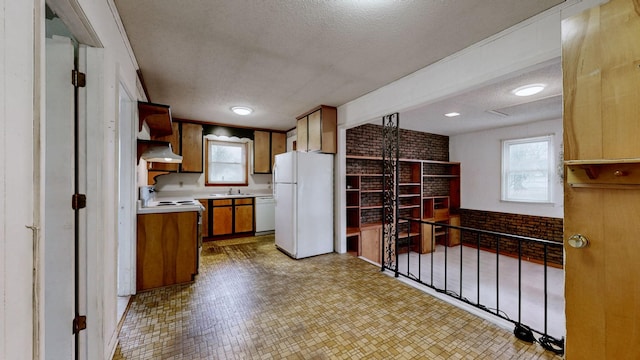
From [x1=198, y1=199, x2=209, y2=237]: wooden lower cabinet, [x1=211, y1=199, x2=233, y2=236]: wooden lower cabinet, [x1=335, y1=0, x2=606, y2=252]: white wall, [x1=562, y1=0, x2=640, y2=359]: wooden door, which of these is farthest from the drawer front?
[x1=562, y1=0, x2=640, y2=359]: wooden door

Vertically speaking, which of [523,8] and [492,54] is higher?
[523,8]

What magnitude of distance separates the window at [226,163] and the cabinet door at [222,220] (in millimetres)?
805

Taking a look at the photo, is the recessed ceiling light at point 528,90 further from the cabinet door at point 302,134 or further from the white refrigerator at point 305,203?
the cabinet door at point 302,134

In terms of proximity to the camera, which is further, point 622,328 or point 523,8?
point 523,8

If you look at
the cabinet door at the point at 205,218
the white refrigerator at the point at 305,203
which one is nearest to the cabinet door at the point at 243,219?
the cabinet door at the point at 205,218

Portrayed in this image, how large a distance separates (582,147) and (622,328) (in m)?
0.93

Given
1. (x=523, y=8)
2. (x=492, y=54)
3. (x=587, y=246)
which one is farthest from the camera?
(x=492, y=54)

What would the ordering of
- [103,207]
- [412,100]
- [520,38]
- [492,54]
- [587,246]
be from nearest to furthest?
[587,246] < [103,207] < [520,38] < [492,54] < [412,100]

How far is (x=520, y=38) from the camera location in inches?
80.5

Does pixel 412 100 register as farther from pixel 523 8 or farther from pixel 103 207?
pixel 103 207

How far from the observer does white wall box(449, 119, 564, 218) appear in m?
4.88

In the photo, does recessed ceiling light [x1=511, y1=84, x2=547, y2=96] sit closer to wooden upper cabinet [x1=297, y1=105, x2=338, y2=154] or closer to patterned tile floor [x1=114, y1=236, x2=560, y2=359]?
wooden upper cabinet [x1=297, y1=105, x2=338, y2=154]

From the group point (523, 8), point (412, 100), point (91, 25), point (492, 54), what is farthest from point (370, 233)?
point (91, 25)

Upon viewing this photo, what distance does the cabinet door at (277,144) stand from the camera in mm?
6309
